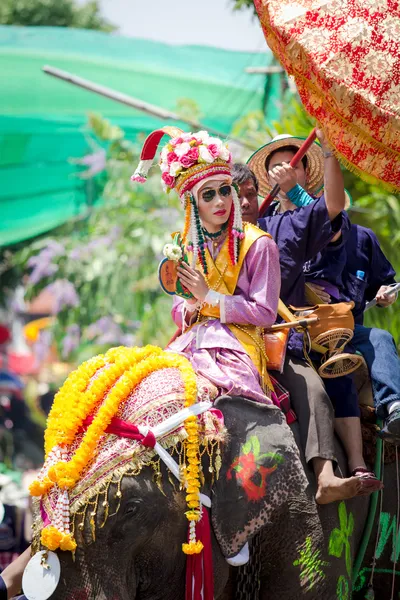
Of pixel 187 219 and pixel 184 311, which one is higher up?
pixel 187 219

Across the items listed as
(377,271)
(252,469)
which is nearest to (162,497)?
(252,469)

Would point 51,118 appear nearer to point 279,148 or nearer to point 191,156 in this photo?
point 279,148

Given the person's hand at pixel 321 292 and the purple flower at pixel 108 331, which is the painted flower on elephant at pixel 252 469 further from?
the purple flower at pixel 108 331

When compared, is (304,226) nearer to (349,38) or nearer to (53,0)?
(349,38)

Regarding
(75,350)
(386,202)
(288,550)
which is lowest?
(75,350)

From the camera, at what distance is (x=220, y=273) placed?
4.42 meters

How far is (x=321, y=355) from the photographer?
15.7 ft

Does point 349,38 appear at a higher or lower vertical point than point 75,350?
higher

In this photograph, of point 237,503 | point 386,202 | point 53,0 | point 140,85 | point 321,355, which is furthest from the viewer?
point 53,0

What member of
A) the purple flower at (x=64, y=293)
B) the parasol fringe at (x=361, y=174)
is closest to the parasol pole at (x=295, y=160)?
the parasol fringe at (x=361, y=174)

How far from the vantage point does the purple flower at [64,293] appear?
48.6 ft

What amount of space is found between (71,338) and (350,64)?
11.7m

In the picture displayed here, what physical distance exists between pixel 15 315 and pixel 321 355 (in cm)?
1840

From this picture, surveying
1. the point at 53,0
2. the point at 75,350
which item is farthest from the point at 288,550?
the point at 53,0
